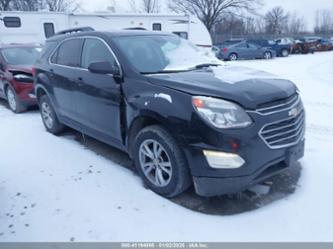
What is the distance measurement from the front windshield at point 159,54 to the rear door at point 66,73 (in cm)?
97

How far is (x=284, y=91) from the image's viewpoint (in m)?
2.98

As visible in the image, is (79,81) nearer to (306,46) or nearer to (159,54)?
(159,54)

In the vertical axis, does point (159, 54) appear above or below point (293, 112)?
above

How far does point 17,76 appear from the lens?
681 cm

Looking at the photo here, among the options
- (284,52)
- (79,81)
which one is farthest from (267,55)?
(79,81)

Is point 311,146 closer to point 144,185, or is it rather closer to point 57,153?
point 144,185

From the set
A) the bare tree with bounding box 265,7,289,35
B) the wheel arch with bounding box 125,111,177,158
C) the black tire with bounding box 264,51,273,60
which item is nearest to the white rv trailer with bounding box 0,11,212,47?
the wheel arch with bounding box 125,111,177,158

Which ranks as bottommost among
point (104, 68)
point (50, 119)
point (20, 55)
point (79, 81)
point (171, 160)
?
point (50, 119)

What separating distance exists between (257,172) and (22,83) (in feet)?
19.5

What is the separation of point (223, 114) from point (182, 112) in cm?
38

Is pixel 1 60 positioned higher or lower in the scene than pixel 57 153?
higher

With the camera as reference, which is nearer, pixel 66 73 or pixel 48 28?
pixel 66 73

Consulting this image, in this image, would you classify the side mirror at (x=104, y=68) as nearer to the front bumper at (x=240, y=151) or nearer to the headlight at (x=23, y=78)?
the front bumper at (x=240, y=151)

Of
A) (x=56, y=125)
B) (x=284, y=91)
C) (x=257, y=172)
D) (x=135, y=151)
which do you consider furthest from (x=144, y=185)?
(x=56, y=125)
